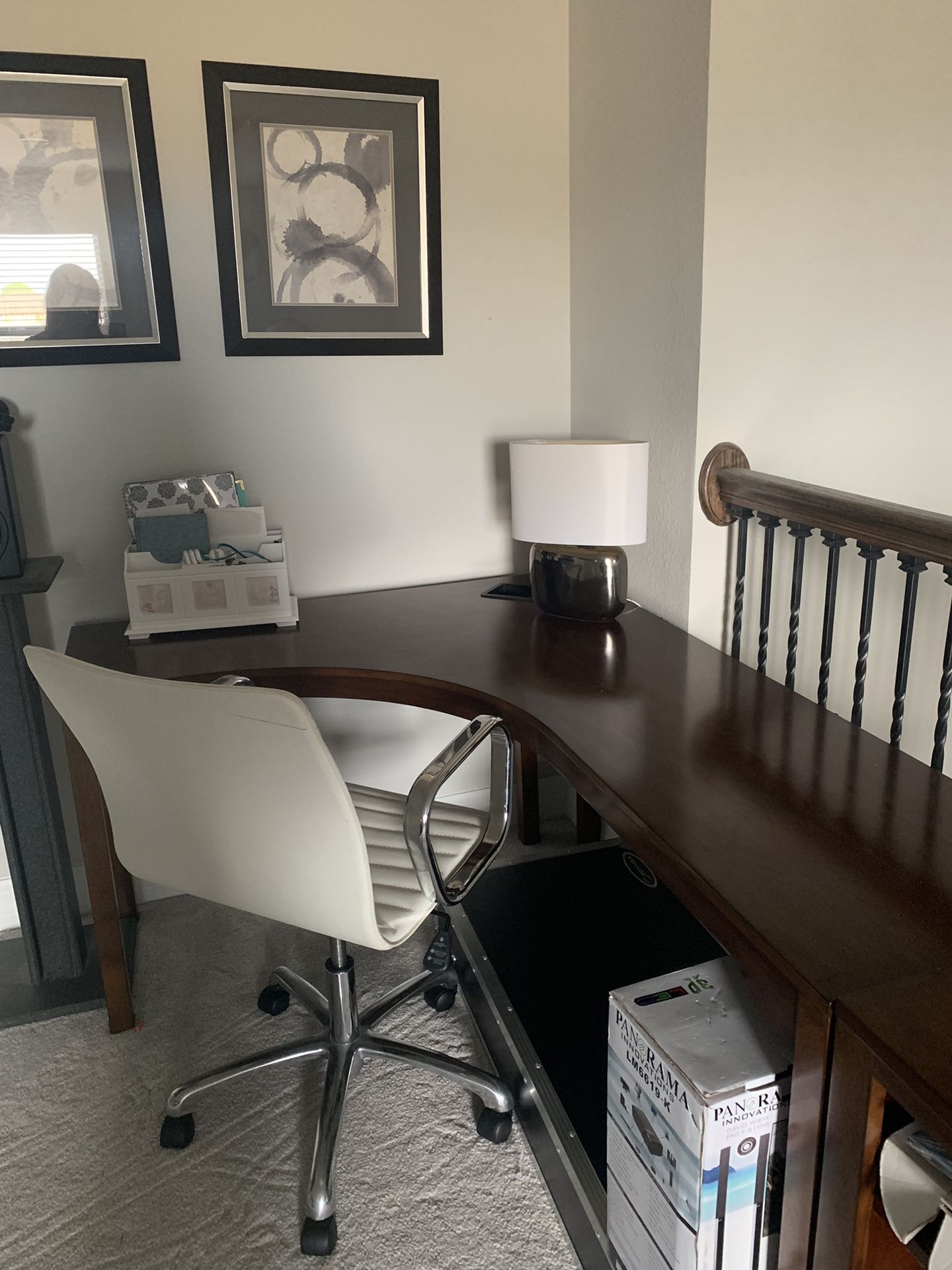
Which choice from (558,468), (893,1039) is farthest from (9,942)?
(893,1039)

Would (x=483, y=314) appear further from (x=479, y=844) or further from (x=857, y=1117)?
(x=857, y=1117)

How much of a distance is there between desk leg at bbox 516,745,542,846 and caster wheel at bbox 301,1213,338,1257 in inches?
46.9

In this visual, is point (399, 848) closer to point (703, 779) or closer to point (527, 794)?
point (703, 779)

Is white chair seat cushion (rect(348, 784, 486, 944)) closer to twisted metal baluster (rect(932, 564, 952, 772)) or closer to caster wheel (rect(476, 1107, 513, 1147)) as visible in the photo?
caster wheel (rect(476, 1107, 513, 1147))

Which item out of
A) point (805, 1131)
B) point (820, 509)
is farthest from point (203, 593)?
point (805, 1131)

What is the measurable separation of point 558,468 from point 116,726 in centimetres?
102

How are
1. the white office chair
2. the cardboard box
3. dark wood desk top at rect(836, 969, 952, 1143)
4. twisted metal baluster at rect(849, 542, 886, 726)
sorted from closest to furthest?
dark wood desk top at rect(836, 969, 952, 1143) → the cardboard box → the white office chair → twisted metal baluster at rect(849, 542, 886, 726)

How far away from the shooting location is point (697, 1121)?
1.00m

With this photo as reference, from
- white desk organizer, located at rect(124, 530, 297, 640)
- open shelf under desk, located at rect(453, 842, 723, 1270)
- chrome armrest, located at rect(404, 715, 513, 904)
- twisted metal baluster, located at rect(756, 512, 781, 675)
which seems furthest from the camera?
white desk organizer, located at rect(124, 530, 297, 640)

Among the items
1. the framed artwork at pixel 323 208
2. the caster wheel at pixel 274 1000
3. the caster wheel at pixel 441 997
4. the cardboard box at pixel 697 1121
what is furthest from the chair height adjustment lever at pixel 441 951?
the framed artwork at pixel 323 208

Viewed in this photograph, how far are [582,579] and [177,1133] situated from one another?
1.28 metres

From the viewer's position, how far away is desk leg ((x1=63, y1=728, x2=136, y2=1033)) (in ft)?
5.54

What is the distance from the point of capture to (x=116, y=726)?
1219 mm

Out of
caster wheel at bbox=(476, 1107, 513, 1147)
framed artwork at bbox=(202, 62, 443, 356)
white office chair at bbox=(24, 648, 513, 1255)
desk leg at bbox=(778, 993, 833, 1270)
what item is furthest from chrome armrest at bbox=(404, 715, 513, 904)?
framed artwork at bbox=(202, 62, 443, 356)
